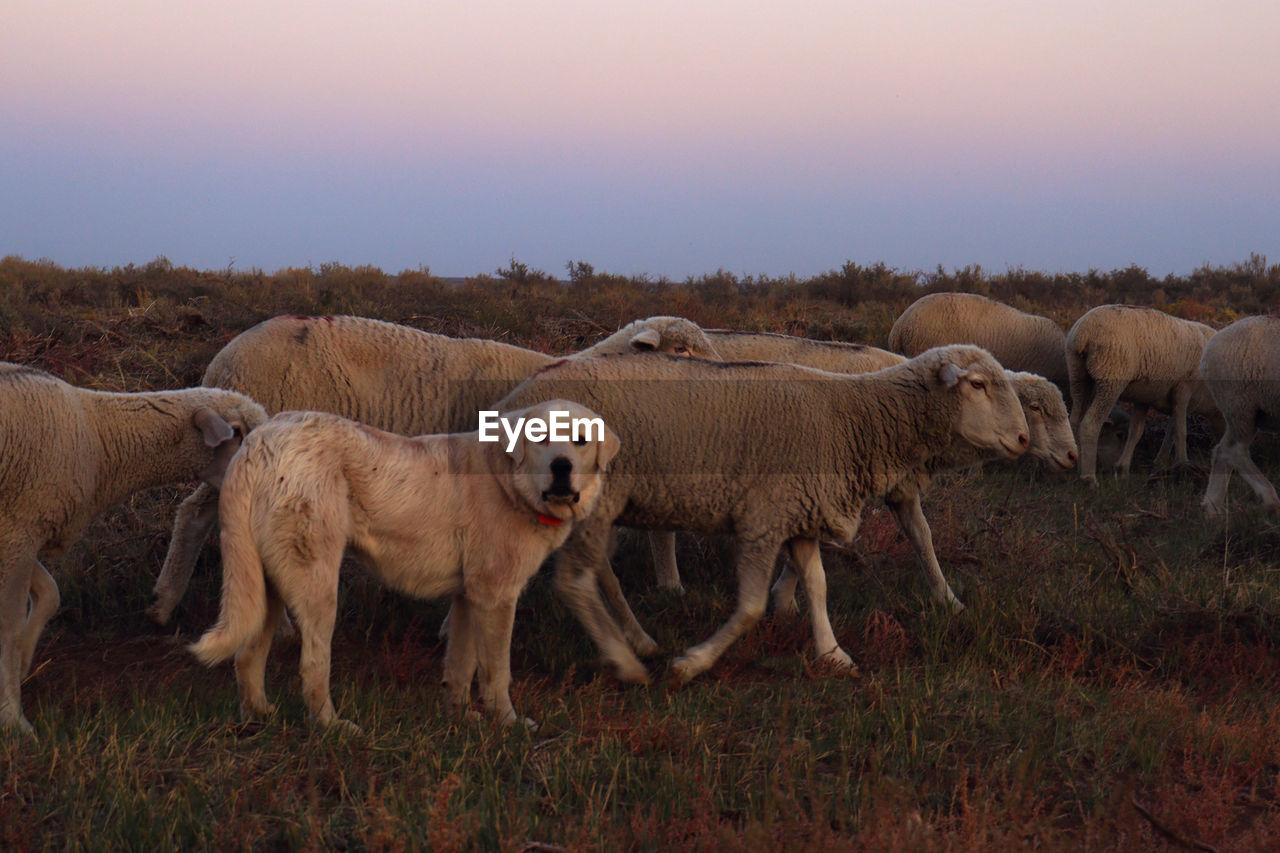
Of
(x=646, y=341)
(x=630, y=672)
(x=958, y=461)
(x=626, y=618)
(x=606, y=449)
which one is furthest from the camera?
(x=646, y=341)

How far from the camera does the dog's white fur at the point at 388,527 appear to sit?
4465 mm

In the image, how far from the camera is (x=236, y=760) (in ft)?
13.6

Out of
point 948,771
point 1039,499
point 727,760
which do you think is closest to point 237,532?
point 727,760

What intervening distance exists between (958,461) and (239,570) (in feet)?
13.7

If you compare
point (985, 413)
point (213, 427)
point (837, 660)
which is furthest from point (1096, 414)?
point (213, 427)

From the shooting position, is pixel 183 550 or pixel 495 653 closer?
pixel 495 653

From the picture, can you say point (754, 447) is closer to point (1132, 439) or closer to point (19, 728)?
point (19, 728)

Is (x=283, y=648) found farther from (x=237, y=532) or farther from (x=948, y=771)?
(x=948, y=771)

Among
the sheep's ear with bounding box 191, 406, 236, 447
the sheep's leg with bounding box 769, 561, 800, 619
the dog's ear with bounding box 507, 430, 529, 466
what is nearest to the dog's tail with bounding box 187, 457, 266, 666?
the dog's ear with bounding box 507, 430, 529, 466

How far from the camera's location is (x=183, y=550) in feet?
22.1

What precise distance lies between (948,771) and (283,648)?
3733 mm

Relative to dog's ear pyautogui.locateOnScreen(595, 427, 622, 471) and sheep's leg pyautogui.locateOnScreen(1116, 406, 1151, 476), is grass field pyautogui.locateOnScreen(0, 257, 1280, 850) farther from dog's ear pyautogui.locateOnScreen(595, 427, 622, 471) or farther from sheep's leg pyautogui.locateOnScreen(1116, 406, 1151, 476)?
sheep's leg pyautogui.locateOnScreen(1116, 406, 1151, 476)

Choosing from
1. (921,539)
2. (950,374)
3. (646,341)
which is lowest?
(921,539)

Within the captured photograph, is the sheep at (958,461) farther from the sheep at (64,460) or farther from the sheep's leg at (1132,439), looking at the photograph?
the sheep's leg at (1132,439)
